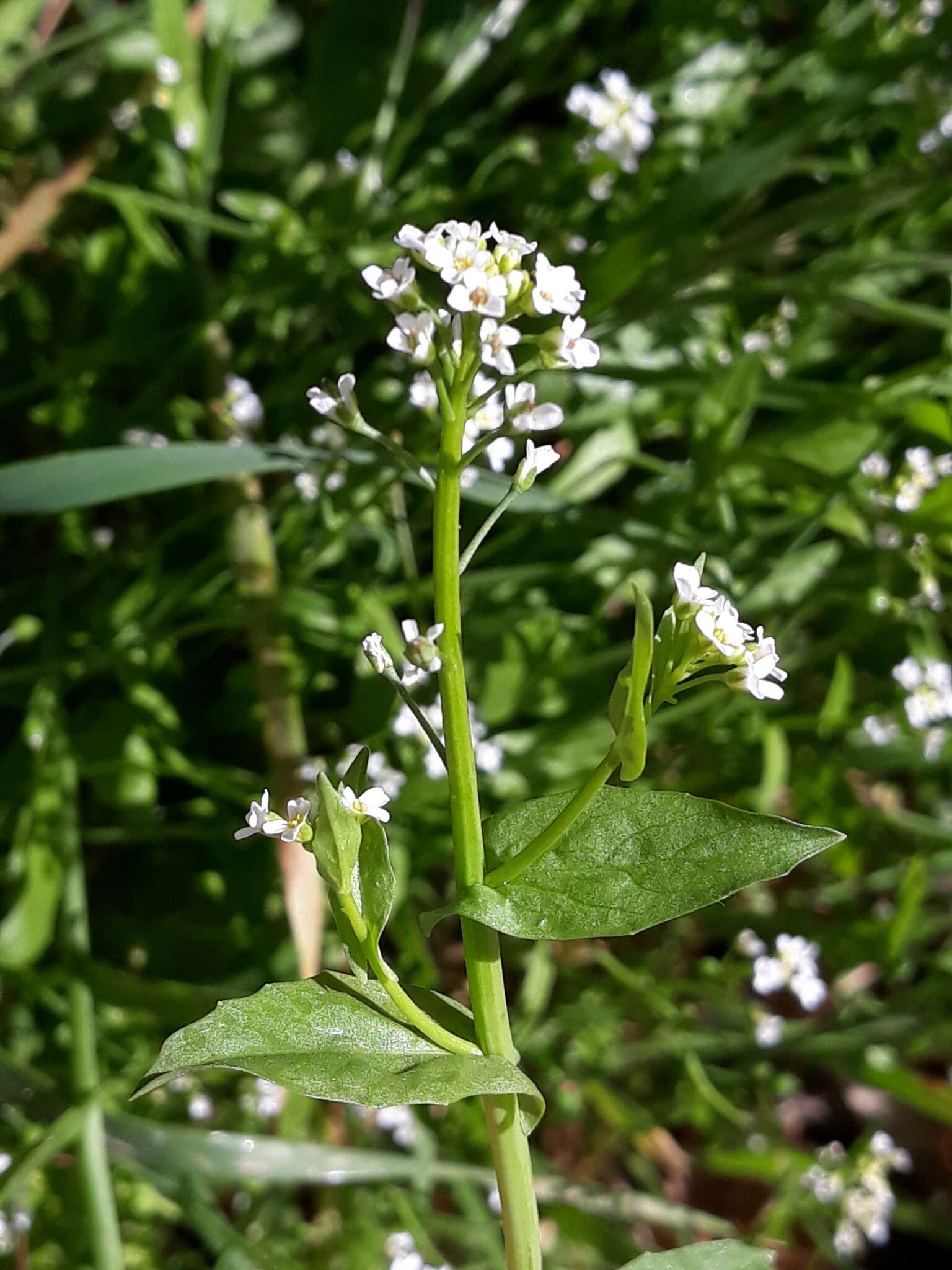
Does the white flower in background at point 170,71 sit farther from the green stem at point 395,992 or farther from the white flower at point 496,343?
the green stem at point 395,992

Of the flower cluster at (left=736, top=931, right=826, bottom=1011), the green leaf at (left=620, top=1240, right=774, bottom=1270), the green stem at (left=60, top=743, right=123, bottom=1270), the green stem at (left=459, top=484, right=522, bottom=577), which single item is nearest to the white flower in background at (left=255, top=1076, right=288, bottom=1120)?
the green stem at (left=60, top=743, right=123, bottom=1270)

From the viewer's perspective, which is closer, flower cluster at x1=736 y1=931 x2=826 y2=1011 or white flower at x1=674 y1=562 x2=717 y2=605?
white flower at x1=674 y1=562 x2=717 y2=605

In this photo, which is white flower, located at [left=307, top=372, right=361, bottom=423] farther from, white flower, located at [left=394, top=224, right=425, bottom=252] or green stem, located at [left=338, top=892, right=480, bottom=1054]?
green stem, located at [left=338, top=892, right=480, bottom=1054]

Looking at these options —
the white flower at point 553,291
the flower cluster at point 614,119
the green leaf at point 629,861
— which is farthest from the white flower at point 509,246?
the flower cluster at point 614,119

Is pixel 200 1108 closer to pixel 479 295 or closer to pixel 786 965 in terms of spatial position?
pixel 786 965

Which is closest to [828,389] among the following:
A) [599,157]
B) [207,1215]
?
[599,157]

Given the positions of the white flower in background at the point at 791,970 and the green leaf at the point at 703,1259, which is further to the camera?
the white flower in background at the point at 791,970
